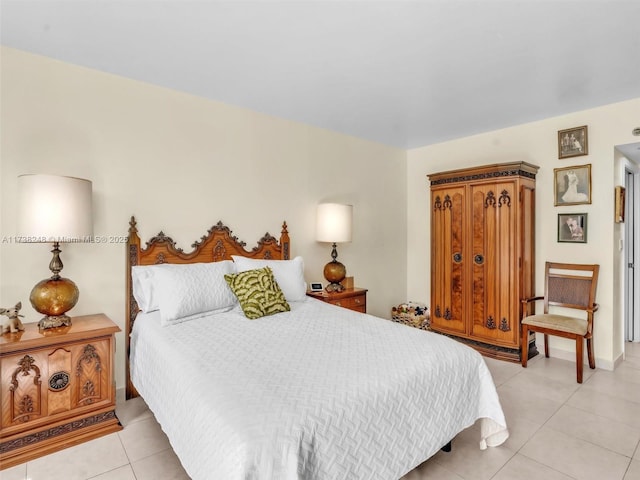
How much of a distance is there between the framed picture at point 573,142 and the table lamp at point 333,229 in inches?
89.8

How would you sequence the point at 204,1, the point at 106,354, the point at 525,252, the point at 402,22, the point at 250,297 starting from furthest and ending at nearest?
the point at 525,252 < the point at 250,297 < the point at 106,354 < the point at 402,22 < the point at 204,1

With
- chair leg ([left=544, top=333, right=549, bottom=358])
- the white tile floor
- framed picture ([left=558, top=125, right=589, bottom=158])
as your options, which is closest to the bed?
the white tile floor

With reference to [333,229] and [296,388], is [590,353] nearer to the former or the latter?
[333,229]

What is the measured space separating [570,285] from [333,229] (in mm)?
2439

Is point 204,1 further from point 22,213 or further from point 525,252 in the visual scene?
point 525,252

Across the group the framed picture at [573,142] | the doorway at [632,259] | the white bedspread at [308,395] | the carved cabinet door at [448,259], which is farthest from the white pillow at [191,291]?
the doorway at [632,259]

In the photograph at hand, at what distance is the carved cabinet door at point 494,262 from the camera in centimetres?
353

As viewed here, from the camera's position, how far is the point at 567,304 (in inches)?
134

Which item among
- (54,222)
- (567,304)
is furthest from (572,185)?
(54,222)

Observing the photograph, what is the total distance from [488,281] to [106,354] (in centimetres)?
353

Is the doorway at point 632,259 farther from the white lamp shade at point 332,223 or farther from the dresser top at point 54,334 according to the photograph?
the dresser top at point 54,334

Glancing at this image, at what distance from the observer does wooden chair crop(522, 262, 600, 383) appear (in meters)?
3.11

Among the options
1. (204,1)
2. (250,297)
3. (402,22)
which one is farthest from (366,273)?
(204,1)

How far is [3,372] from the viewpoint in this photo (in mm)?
1919
